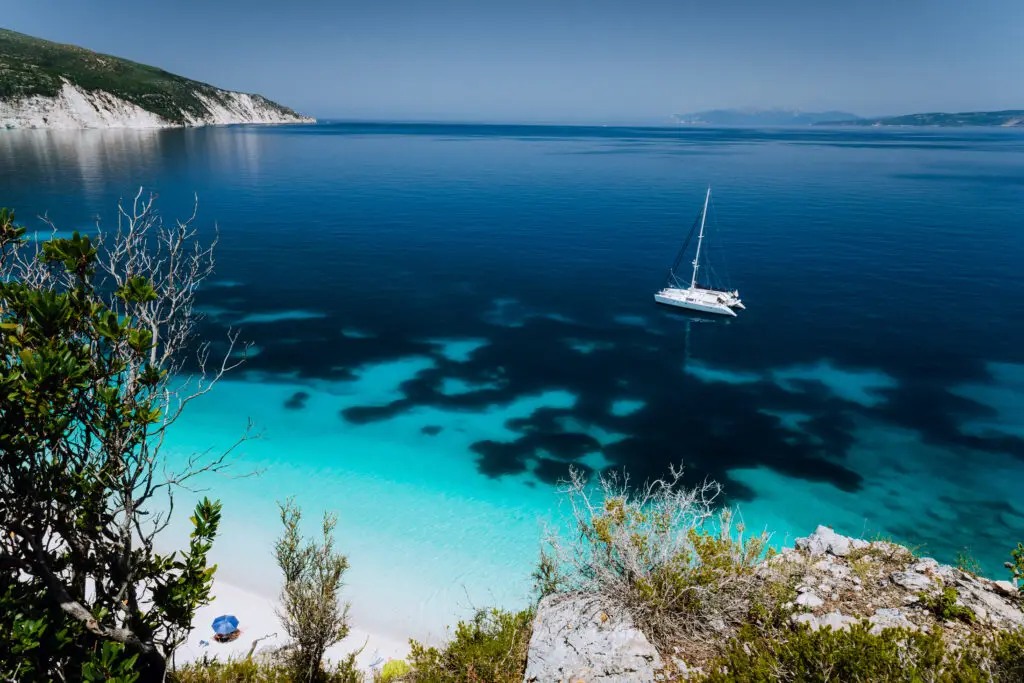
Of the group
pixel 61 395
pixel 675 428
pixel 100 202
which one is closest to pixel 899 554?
pixel 675 428

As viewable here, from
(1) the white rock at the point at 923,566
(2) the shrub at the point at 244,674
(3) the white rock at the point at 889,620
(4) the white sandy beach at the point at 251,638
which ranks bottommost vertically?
(4) the white sandy beach at the point at 251,638

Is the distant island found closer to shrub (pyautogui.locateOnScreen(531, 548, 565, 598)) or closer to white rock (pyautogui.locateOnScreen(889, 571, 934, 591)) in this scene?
shrub (pyautogui.locateOnScreen(531, 548, 565, 598))

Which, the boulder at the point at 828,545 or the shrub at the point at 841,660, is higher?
the shrub at the point at 841,660

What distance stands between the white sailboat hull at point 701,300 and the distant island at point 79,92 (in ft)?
555

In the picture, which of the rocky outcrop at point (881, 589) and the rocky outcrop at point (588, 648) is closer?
the rocky outcrop at point (588, 648)

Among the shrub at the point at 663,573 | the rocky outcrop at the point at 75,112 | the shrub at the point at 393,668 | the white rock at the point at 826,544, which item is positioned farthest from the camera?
the rocky outcrop at the point at 75,112

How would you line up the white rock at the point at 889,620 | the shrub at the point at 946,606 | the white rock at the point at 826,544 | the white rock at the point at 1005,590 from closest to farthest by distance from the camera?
the white rock at the point at 889,620, the shrub at the point at 946,606, the white rock at the point at 1005,590, the white rock at the point at 826,544

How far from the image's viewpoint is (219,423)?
25.2m

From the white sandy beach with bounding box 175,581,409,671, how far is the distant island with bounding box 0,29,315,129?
570ft

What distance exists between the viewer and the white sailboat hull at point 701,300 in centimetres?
3872

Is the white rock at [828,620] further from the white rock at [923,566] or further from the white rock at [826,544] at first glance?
the white rock at [826,544]

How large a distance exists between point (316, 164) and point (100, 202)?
176 feet

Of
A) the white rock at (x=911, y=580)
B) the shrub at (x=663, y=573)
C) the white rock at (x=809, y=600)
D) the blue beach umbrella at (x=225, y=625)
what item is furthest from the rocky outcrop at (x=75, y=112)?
the white rock at (x=911, y=580)

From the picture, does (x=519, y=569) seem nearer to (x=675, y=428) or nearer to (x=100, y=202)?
(x=675, y=428)
